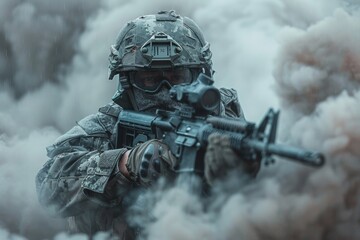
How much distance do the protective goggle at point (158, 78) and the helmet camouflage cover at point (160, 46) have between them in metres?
0.07

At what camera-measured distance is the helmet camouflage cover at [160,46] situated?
19.1 feet

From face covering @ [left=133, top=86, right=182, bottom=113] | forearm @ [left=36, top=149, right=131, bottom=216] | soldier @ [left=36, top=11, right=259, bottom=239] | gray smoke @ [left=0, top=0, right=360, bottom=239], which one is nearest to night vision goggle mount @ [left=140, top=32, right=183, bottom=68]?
soldier @ [left=36, top=11, right=259, bottom=239]

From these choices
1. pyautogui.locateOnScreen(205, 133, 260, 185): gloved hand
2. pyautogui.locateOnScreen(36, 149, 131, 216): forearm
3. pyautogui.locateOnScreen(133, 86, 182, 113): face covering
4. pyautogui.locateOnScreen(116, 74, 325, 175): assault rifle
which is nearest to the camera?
pyautogui.locateOnScreen(116, 74, 325, 175): assault rifle

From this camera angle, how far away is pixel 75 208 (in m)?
5.75

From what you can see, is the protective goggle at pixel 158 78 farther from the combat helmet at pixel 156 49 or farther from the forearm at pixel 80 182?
the forearm at pixel 80 182

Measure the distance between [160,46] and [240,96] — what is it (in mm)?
2910

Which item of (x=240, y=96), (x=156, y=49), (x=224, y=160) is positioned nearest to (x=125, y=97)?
(x=156, y=49)

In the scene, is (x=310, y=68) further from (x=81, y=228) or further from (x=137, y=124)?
(x=81, y=228)

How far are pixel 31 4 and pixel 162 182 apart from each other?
6.64 meters

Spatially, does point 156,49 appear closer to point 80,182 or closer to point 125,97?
point 125,97

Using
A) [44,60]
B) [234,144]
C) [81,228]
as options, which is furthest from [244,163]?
[44,60]

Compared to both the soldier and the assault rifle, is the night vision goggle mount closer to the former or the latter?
the soldier

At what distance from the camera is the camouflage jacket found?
5.45m

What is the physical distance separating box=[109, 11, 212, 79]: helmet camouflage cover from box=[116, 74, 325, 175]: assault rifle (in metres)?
0.40
